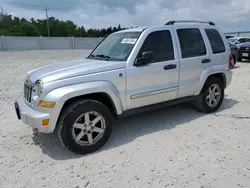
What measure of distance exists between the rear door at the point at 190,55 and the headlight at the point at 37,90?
8.17 ft

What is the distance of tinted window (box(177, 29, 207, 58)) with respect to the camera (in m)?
4.21

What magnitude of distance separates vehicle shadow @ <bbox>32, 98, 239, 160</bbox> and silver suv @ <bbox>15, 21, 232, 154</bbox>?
0.72 feet

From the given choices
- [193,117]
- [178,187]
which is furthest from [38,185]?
[193,117]

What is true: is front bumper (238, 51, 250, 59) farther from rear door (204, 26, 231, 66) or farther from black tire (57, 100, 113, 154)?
black tire (57, 100, 113, 154)

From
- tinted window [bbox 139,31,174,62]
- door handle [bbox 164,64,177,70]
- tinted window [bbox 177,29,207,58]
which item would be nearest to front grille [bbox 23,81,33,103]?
tinted window [bbox 139,31,174,62]

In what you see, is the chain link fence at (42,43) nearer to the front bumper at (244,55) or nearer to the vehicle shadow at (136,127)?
the front bumper at (244,55)

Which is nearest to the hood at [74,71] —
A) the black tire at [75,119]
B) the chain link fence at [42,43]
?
the black tire at [75,119]

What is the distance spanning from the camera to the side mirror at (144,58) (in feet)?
11.7

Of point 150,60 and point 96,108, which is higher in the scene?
point 150,60

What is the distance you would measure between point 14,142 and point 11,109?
→ 1781 mm

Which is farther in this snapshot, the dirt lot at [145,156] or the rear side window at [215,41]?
the rear side window at [215,41]

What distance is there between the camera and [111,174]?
2801 mm

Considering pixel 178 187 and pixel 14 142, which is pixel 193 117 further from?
pixel 14 142

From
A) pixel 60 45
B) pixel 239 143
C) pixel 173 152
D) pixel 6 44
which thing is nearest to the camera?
pixel 173 152
